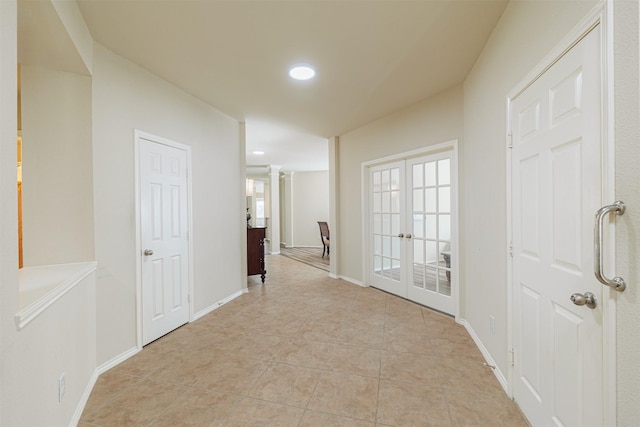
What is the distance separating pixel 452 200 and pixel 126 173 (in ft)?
10.6

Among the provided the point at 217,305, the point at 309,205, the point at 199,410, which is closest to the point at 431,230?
the point at 217,305

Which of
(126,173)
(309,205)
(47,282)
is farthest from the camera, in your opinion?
(309,205)

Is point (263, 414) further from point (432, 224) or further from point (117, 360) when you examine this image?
point (432, 224)

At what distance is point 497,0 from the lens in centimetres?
184

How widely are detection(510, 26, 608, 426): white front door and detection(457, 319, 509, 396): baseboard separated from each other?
0.16 m

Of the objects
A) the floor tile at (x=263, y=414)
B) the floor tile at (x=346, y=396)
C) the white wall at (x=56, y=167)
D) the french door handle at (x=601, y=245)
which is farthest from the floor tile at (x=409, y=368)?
the white wall at (x=56, y=167)

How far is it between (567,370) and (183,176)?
3373 millimetres

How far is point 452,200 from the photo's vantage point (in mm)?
3279

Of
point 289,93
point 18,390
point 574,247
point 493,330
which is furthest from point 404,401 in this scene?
point 289,93

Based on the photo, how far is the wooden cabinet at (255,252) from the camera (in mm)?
→ 4945

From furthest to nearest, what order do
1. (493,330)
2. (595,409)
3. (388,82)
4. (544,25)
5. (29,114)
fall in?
(388,82) → (493,330) → (29,114) → (544,25) → (595,409)

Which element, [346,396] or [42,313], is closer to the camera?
[42,313]

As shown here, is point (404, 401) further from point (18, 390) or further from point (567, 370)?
point (18, 390)

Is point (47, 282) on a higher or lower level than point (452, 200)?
lower
